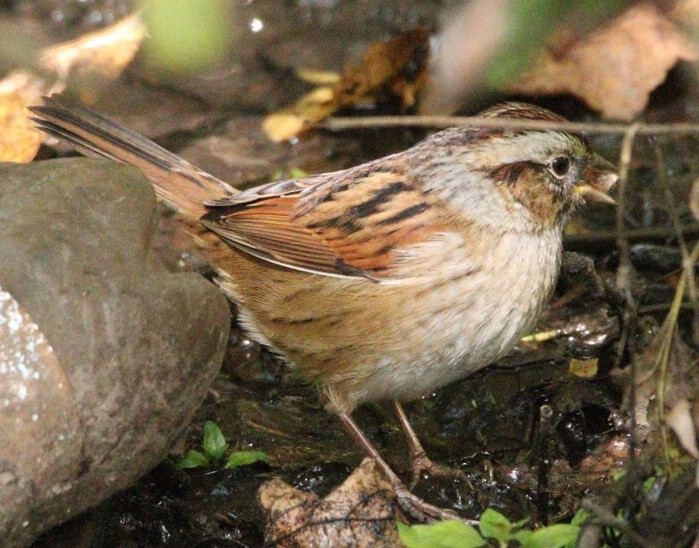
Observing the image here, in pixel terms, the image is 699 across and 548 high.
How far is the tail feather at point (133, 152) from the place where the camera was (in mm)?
4445

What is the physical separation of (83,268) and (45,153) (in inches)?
87.0

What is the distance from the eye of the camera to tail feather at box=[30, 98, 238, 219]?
445cm

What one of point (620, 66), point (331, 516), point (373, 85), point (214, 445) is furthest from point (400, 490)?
point (620, 66)

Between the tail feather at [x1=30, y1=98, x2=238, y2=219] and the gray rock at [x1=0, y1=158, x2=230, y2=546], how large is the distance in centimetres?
79

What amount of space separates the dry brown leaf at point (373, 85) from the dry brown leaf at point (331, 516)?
287 centimetres

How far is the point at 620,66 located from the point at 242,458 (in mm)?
3248

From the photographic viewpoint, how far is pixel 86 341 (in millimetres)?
3215

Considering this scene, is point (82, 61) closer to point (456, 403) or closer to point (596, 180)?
point (456, 403)

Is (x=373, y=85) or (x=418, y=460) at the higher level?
(x=373, y=85)

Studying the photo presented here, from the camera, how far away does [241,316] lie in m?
4.36

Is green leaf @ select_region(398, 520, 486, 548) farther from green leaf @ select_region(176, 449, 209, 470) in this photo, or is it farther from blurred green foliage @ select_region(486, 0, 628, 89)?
blurred green foliage @ select_region(486, 0, 628, 89)

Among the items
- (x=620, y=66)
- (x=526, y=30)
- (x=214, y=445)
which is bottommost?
(x=214, y=445)

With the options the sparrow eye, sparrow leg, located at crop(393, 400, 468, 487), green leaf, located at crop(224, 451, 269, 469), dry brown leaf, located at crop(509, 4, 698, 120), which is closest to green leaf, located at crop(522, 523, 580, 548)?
sparrow leg, located at crop(393, 400, 468, 487)

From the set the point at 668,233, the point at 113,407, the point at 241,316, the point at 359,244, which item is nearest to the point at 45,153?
the point at 241,316
